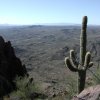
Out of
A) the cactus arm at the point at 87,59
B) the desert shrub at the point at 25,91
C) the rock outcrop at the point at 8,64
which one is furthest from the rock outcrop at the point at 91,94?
the rock outcrop at the point at 8,64

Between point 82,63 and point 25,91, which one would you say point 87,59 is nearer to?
point 82,63

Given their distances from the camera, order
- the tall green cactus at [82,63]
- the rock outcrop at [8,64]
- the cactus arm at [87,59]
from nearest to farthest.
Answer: the cactus arm at [87,59]
the tall green cactus at [82,63]
the rock outcrop at [8,64]

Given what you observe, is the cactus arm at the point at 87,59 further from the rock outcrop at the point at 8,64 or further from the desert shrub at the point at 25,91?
the rock outcrop at the point at 8,64

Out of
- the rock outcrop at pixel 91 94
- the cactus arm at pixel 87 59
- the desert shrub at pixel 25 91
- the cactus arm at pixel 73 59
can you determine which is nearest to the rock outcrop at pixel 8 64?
the desert shrub at pixel 25 91

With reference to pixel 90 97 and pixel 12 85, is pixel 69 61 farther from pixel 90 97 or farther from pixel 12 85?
pixel 12 85

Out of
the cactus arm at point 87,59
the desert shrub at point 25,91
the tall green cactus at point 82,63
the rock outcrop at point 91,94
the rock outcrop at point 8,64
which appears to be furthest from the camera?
the rock outcrop at point 8,64

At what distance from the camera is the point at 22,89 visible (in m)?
28.3

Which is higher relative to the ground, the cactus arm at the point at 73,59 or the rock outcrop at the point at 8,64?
the cactus arm at the point at 73,59

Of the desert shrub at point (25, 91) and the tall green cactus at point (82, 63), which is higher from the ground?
the tall green cactus at point (82, 63)

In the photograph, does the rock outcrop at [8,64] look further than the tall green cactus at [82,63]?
Yes

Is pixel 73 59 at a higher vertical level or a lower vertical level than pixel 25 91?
higher

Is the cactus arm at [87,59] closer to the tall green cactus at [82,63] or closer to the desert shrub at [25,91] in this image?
the tall green cactus at [82,63]

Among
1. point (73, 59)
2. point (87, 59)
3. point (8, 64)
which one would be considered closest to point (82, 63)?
point (73, 59)

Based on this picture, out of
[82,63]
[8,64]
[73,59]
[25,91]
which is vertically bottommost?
[8,64]
